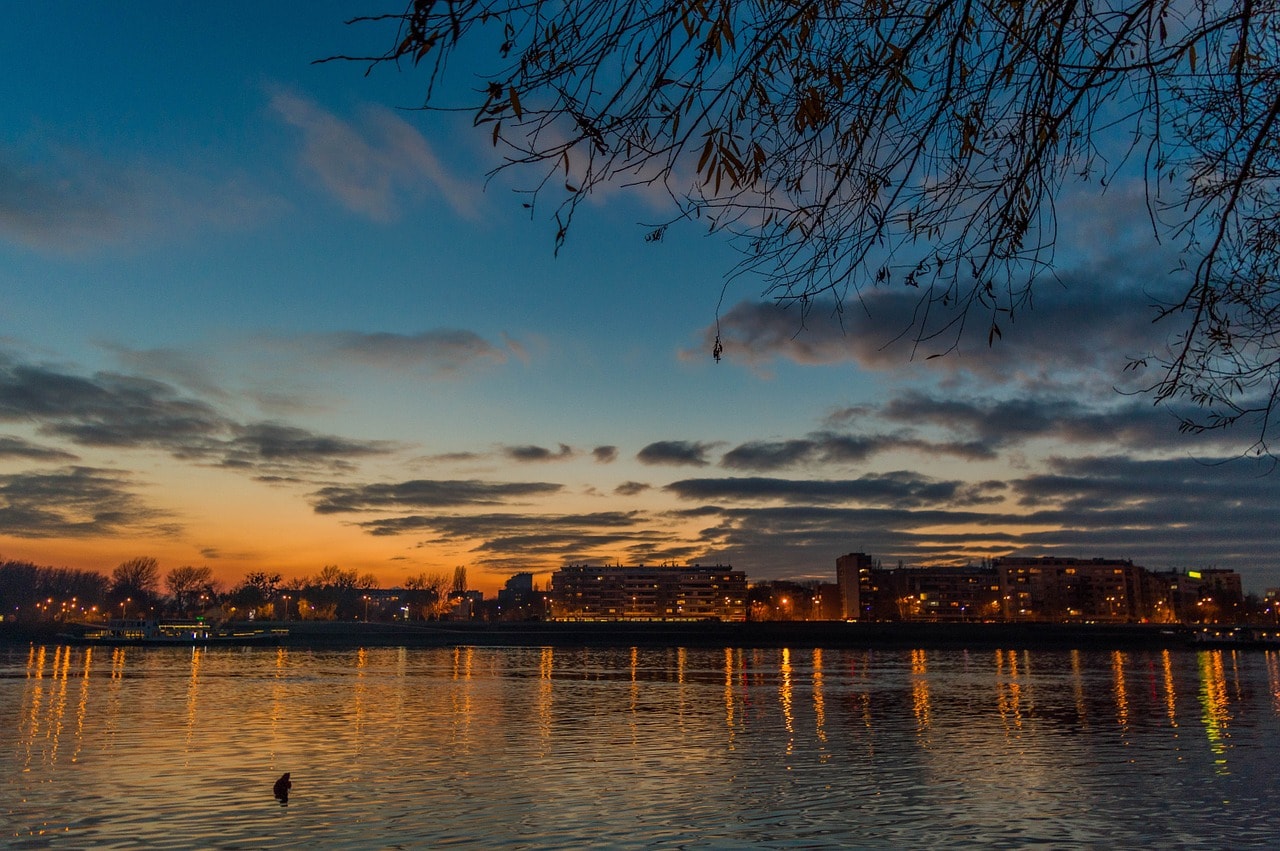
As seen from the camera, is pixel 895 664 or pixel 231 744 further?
pixel 895 664

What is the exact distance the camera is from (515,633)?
152500 mm

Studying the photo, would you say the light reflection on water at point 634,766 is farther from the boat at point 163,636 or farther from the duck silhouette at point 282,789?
the boat at point 163,636

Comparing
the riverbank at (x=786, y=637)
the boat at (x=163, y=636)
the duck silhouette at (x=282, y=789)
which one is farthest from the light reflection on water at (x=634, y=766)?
the riverbank at (x=786, y=637)

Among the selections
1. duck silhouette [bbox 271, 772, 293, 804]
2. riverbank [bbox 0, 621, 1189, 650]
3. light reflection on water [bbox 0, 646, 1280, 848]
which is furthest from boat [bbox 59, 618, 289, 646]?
duck silhouette [bbox 271, 772, 293, 804]

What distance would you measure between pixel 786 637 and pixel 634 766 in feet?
367

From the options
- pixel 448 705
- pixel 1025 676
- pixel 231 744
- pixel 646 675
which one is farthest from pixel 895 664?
pixel 231 744

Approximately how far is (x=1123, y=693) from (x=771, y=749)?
3161cm

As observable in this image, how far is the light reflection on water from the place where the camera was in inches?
719

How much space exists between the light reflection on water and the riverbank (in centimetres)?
7673

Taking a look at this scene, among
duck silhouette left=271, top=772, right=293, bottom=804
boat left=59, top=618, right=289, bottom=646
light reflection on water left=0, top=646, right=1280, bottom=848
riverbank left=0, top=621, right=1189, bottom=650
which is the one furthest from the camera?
riverbank left=0, top=621, right=1189, bottom=650

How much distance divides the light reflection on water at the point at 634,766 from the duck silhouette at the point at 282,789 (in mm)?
319

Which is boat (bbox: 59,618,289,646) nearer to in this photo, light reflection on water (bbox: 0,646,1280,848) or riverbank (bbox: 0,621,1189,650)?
riverbank (bbox: 0,621,1189,650)

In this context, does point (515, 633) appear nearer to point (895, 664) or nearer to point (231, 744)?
point (895, 664)

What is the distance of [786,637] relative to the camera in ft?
440
